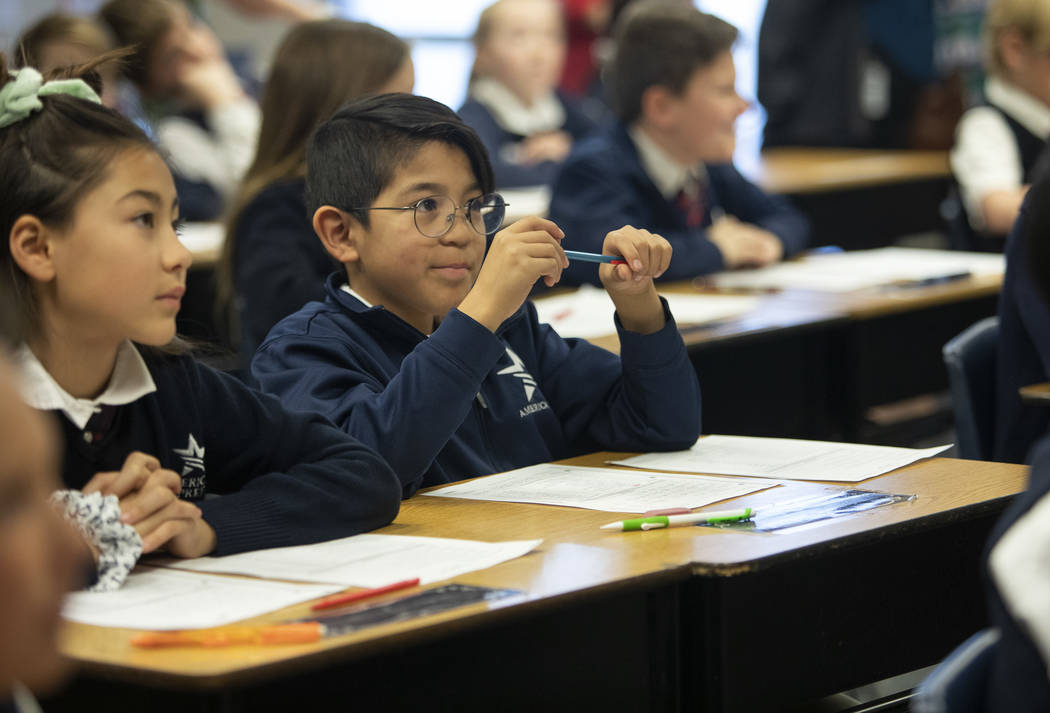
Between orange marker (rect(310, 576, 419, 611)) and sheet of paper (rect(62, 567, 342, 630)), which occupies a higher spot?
sheet of paper (rect(62, 567, 342, 630))

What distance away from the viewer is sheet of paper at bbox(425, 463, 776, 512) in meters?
1.57

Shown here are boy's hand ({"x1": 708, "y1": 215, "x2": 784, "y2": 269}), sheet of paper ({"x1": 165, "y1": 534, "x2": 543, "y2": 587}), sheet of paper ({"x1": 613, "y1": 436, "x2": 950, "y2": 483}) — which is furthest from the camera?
boy's hand ({"x1": 708, "y1": 215, "x2": 784, "y2": 269})

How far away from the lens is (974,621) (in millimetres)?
1556

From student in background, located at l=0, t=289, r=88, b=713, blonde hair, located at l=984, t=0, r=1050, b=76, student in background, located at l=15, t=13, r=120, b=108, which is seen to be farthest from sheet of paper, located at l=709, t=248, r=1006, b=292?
student in background, located at l=0, t=289, r=88, b=713

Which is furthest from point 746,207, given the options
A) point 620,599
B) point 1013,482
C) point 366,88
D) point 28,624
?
point 28,624

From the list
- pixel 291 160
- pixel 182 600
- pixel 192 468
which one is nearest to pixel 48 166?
pixel 192 468

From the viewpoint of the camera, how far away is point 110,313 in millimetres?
1418

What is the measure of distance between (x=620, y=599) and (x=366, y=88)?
170 cm

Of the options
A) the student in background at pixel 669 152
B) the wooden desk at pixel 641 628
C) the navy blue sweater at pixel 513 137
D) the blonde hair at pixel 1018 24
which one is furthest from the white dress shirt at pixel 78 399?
the blonde hair at pixel 1018 24

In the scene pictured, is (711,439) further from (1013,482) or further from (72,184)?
(72,184)

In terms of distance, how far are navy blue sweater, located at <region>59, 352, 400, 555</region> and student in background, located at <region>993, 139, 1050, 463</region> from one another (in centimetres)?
110

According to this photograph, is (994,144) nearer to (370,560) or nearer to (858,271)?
(858,271)

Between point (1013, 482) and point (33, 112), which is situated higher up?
point (33, 112)

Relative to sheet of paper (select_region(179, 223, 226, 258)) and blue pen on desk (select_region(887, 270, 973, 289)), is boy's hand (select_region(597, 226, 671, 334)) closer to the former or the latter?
blue pen on desk (select_region(887, 270, 973, 289))
